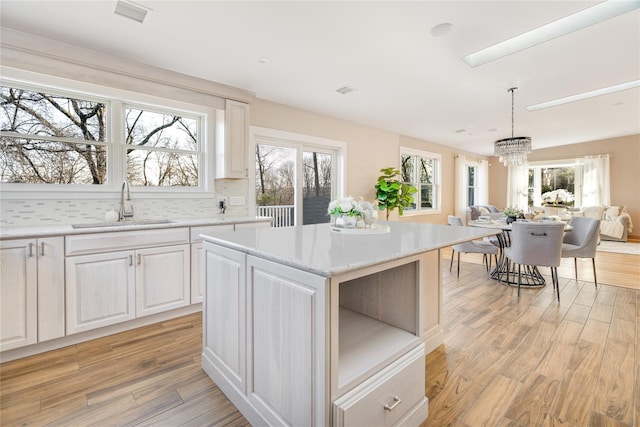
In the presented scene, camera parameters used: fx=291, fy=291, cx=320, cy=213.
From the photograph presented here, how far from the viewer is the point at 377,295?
178 cm

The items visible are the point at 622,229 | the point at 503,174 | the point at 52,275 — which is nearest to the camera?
the point at 52,275

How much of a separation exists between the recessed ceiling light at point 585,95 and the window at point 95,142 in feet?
16.1

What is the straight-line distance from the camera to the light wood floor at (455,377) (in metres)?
1.55

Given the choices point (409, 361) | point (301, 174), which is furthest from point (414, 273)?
point (301, 174)

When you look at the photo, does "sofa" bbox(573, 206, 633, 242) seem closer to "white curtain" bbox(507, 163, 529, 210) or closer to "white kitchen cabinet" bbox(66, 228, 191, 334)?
"white curtain" bbox(507, 163, 529, 210)

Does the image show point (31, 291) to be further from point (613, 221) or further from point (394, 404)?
point (613, 221)

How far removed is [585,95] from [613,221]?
4.73 metres

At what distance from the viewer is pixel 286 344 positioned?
124 cm

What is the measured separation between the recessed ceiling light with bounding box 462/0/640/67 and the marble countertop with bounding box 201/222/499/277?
2.10 metres

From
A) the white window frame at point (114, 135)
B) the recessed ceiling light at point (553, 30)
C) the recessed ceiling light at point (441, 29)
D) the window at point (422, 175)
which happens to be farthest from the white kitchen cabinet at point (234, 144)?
the window at point (422, 175)

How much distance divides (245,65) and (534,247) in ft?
12.1

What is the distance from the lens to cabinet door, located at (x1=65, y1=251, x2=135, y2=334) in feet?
7.44

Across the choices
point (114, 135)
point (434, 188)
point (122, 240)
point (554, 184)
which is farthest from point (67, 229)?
point (554, 184)

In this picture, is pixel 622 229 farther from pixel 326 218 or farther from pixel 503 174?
pixel 326 218
